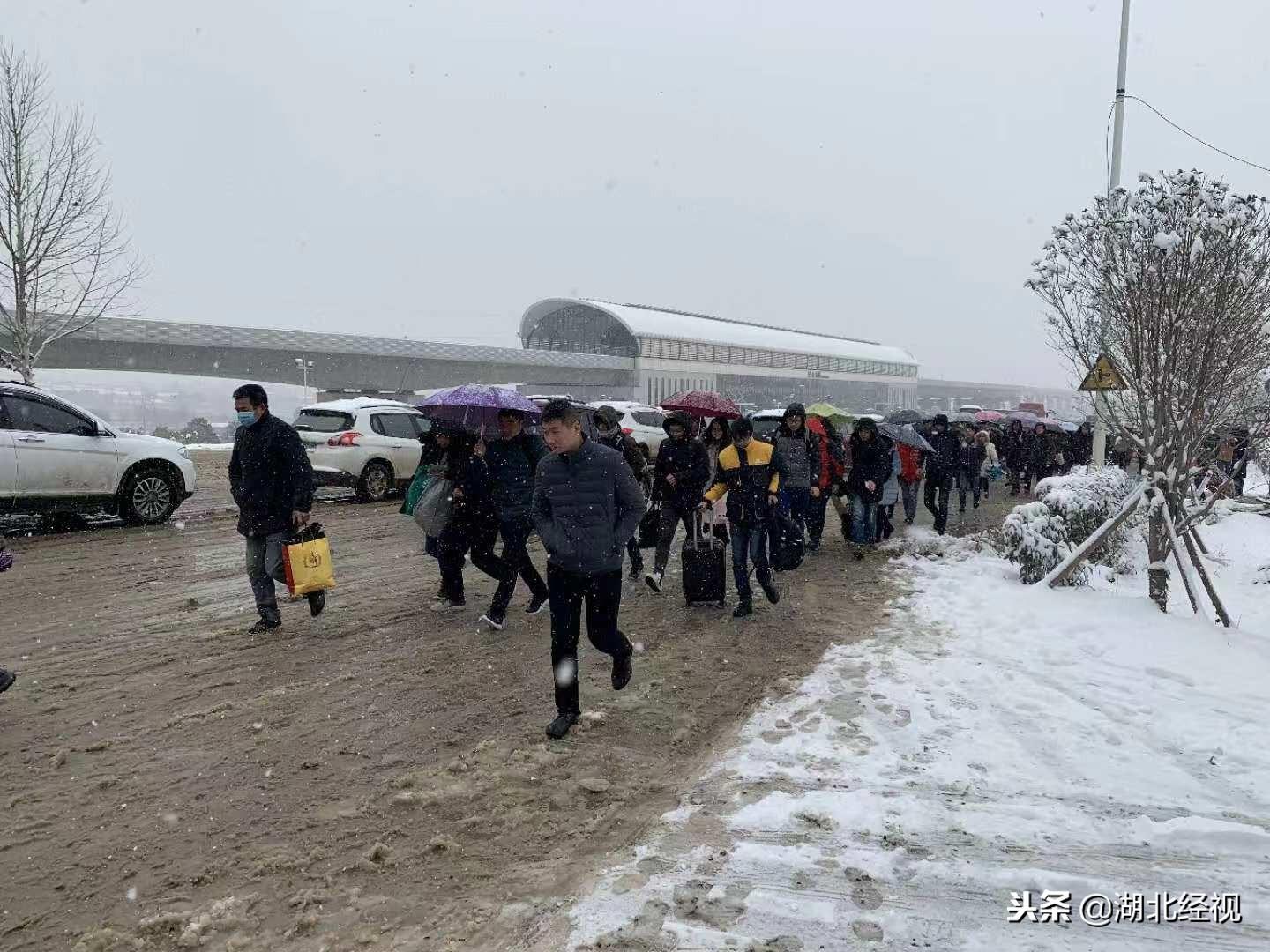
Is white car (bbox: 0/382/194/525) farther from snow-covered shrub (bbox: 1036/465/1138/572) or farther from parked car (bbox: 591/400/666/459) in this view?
snow-covered shrub (bbox: 1036/465/1138/572)

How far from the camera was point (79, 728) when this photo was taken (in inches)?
172

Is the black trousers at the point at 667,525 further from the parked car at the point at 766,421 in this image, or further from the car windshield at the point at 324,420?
the parked car at the point at 766,421

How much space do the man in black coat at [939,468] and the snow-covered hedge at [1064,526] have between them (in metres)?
1.84

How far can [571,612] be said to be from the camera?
4.44 meters

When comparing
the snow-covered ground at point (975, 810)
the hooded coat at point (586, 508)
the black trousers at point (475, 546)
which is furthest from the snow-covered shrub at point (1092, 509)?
the hooded coat at point (586, 508)

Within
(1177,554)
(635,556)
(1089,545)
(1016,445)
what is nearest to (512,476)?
(635,556)

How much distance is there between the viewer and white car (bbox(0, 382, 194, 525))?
9352 millimetres

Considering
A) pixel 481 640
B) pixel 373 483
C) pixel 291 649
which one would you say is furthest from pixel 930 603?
pixel 373 483

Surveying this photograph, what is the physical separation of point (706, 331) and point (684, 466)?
204 feet

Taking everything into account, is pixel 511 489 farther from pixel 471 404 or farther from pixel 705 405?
pixel 705 405

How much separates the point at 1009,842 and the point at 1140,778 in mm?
1077

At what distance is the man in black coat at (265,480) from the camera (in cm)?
590

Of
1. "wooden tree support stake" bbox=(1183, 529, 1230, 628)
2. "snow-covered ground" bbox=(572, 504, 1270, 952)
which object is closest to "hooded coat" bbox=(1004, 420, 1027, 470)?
"wooden tree support stake" bbox=(1183, 529, 1230, 628)

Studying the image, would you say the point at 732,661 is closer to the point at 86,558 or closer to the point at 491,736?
the point at 491,736
